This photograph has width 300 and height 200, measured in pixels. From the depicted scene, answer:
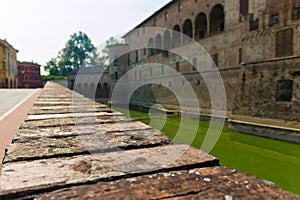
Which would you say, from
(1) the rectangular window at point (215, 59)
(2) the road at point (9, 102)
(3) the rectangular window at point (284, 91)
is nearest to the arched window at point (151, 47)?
(1) the rectangular window at point (215, 59)

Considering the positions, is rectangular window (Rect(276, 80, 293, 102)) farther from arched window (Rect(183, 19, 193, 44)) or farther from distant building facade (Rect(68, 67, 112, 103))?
distant building facade (Rect(68, 67, 112, 103))

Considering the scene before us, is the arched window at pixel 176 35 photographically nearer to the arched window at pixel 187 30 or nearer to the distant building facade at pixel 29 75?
the arched window at pixel 187 30

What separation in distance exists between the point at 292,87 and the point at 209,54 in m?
9.70

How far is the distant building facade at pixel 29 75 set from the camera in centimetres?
4831

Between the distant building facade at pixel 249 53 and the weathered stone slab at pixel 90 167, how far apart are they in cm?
1233

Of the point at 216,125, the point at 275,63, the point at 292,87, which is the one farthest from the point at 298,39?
the point at 216,125

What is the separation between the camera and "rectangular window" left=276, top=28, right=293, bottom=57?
1318cm

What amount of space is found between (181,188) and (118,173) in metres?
0.29

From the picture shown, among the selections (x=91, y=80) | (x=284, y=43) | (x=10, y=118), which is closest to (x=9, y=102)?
(x=10, y=118)

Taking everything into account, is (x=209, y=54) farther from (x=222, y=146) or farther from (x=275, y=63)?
(x=222, y=146)

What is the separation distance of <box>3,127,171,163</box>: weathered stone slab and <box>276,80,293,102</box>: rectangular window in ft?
41.4

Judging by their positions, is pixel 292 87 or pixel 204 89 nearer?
pixel 292 87

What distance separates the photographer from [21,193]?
81 centimetres

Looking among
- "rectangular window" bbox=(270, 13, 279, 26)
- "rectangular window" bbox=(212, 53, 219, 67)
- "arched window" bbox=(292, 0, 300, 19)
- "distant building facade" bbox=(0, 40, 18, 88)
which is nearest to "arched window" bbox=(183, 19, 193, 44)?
"rectangular window" bbox=(212, 53, 219, 67)
